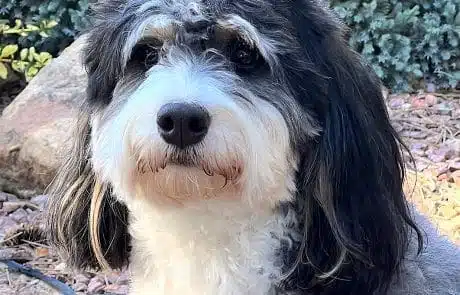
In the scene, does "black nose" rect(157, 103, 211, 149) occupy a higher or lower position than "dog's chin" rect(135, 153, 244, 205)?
higher

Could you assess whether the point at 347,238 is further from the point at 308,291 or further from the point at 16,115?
the point at 16,115

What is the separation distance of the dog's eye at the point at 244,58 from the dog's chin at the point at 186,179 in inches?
11.9

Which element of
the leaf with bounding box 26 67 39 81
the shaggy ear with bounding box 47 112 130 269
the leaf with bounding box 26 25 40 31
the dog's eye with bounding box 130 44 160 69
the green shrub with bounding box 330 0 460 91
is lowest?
the leaf with bounding box 26 67 39 81

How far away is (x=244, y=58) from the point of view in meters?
2.48

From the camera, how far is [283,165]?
8.21ft

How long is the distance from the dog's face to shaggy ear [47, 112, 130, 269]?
0.92 feet

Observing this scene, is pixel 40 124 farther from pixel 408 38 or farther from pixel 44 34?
pixel 408 38

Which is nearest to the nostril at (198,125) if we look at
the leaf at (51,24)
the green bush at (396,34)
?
the green bush at (396,34)

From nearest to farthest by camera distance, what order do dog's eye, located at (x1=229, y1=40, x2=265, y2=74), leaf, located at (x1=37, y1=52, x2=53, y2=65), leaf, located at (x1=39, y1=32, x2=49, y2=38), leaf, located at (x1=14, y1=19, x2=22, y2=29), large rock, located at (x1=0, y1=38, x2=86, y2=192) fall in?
dog's eye, located at (x1=229, y1=40, x2=265, y2=74) < large rock, located at (x1=0, y1=38, x2=86, y2=192) < leaf, located at (x1=37, y1=52, x2=53, y2=65) < leaf, located at (x1=14, y1=19, x2=22, y2=29) < leaf, located at (x1=39, y1=32, x2=49, y2=38)

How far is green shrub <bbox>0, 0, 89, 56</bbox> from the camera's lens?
6.83m

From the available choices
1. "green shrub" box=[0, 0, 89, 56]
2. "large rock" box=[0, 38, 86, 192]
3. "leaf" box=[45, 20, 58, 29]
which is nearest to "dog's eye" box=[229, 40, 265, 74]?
"large rock" box=[0, 38, 86, 192]

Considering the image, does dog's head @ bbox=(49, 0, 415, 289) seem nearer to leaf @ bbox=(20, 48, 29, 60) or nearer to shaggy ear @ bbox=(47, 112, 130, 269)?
shaggy ear @ bbox=(47, 112, 130, 269)

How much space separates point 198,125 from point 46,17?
4.87m

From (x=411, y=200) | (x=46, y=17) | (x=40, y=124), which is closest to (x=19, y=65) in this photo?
(x=46, y=17)
